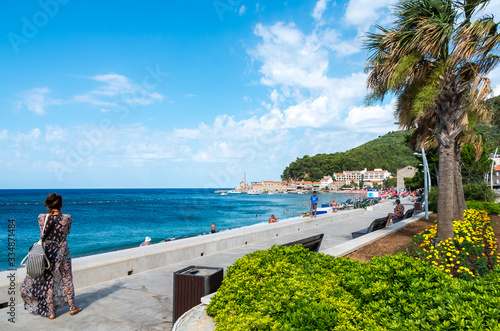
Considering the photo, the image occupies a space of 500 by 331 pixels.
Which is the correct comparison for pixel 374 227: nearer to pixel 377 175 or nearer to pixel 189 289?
pixel 189 289

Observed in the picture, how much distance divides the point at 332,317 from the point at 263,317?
22.0 inches

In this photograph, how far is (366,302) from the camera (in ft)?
8.72

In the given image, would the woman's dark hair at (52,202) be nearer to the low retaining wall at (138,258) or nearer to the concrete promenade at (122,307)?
the low retaining wall at (138,258)

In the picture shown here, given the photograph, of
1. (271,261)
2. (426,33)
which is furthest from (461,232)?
(271,261)

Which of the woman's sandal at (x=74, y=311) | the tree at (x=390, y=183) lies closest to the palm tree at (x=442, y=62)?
the woman's sandal at (x=74, y=311)

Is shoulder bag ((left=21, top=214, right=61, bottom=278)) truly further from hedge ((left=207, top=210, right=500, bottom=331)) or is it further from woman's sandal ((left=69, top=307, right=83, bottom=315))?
hedge ((left=207, top=210, right=500, bottom=331))

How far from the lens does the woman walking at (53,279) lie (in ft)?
13.3

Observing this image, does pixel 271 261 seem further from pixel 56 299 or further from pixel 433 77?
pixel 433 77

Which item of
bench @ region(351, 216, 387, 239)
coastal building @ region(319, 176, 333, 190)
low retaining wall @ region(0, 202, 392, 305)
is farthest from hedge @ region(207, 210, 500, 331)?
coastal building @ region(319, 176, 333, 190)

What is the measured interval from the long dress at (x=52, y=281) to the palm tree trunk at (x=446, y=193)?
6.67 metres

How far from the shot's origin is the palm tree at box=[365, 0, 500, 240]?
6.63 m

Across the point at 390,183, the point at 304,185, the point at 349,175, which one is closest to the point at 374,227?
the point at 390,183

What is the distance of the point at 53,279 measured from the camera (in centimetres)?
409

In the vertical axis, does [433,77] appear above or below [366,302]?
above
